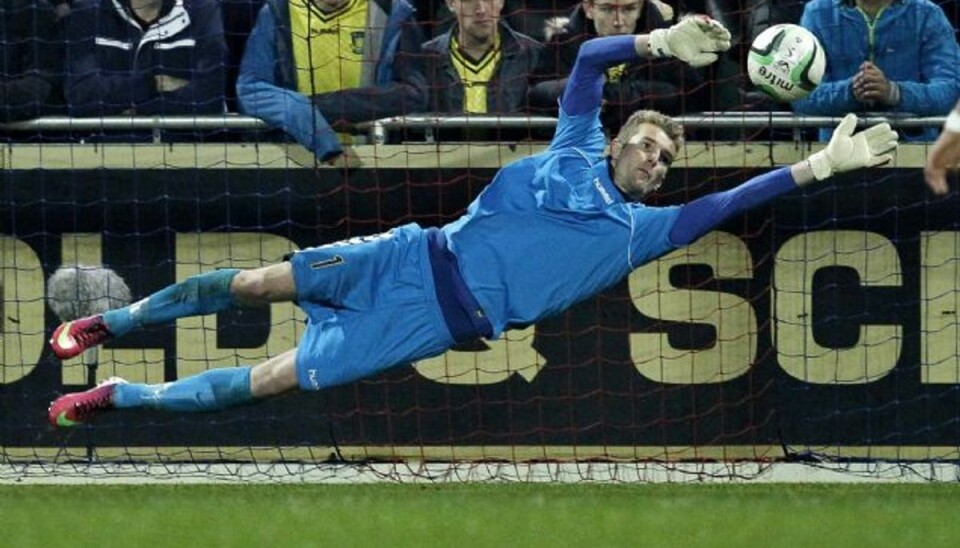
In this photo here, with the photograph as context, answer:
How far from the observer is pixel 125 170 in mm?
10922

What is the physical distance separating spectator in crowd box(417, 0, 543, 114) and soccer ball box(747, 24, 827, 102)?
1981 millimetres

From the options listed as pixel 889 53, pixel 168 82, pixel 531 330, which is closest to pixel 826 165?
pixel 889 53

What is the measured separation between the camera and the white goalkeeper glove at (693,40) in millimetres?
8711

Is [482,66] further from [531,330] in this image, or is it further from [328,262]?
[328,262]

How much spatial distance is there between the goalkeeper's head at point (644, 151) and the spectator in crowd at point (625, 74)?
5.19ft

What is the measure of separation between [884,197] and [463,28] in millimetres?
2373

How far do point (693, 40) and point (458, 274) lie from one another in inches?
58.2

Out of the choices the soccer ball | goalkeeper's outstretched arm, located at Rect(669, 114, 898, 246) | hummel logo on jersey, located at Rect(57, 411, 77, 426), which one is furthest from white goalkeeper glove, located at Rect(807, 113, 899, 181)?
hummel logo on jersey, located at Rect(57, 411, 77, 426)

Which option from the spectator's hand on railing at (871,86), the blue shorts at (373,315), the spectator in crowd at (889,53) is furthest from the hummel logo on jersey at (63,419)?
the spectator's hand on railing at (871,86)

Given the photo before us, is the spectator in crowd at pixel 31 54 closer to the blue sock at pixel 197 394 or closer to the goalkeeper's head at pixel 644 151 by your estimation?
the blue sock at pixel 197 394

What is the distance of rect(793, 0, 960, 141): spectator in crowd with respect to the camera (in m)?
10.7

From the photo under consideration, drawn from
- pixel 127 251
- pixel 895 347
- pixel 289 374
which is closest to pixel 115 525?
pixel 289 374

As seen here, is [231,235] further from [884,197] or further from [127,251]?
[884,197]

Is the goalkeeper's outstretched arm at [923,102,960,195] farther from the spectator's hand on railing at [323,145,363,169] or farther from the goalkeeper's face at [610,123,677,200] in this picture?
the spectator's hand on railing at [323,145,363,169]
